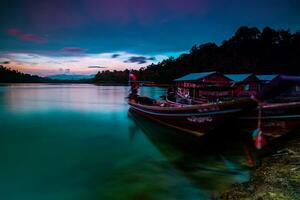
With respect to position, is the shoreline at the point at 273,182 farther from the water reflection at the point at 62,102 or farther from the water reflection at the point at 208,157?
the water reflection at the point at 62,102

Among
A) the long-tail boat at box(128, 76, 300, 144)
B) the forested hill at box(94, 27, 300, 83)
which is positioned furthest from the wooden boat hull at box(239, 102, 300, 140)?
the forested hill at box(94, 27, 300, 83)

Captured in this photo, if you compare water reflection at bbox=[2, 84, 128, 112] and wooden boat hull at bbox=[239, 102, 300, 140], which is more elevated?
wooden boat hull at bbox=[239, 102, 300, 140]

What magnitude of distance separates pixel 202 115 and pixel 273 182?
5.45 meters

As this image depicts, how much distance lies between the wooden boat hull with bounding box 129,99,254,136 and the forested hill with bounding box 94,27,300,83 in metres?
42.6

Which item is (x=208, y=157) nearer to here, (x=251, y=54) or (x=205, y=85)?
(x=205, y=85)

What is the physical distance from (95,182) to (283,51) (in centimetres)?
5789

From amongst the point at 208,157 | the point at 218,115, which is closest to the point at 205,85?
the point at 218,115

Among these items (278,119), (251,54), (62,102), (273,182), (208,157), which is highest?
(251,54)

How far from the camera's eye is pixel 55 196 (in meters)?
7.22

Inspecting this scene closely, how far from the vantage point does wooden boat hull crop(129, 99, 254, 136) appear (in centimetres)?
1027

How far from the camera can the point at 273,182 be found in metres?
6.41

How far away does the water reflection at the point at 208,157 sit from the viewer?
777 cm

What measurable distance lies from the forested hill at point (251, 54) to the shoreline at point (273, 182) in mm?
45923

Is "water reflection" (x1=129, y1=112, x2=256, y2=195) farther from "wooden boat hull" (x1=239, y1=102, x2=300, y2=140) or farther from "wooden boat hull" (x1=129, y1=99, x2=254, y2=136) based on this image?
"wooden boat hull" (x1=239, y1=102, x2=300, y2=140)
